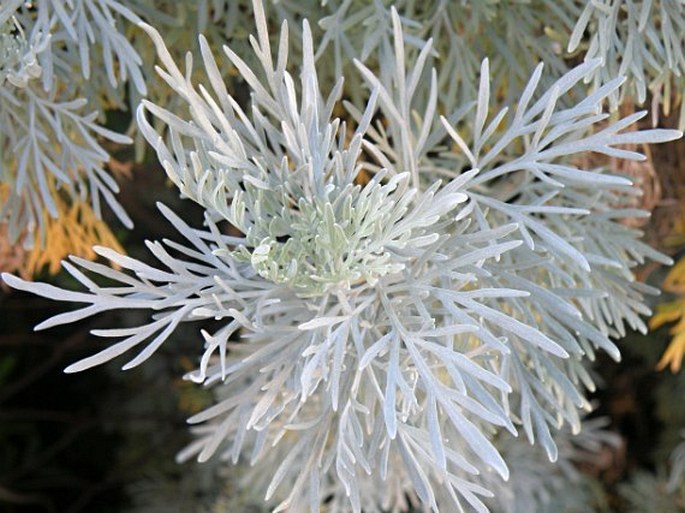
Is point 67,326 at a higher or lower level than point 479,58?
lower

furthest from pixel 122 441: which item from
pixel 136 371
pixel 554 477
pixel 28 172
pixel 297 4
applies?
pixel 297 4

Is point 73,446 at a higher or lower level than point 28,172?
lower

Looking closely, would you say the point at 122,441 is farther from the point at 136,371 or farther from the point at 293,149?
the point at 293,149

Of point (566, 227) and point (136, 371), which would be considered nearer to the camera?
point (566, 227)

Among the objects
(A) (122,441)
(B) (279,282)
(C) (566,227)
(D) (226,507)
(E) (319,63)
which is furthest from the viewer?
(A) (122,441)

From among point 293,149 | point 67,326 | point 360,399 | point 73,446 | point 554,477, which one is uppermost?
point 293,149

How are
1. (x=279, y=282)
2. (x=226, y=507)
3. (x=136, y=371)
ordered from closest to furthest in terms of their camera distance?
1. (x=279, y=282)
2. (x=226, y=507)
3. (x=136, y=371)

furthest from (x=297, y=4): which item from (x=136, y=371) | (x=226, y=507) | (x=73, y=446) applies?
(x=73, y=446)

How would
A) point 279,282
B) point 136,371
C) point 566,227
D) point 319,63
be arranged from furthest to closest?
point 136,371 → point 319,63 → point 566,227 → point 279,282

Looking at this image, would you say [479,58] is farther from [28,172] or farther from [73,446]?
[73,446]
